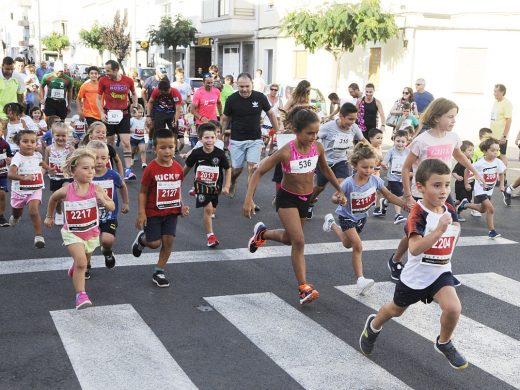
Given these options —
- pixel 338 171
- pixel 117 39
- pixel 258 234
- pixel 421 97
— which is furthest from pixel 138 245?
pixel 117 39

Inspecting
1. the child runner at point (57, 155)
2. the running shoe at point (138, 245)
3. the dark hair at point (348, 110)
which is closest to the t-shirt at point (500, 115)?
the dark hair at point (348, 110)

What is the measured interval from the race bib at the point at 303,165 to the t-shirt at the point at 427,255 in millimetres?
1619

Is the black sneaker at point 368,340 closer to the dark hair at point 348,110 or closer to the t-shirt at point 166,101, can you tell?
the dark hair at point 348,110

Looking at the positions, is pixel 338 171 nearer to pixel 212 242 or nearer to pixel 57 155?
pixel 212 242

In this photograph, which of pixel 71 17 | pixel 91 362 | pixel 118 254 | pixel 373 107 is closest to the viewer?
pixel 91 362

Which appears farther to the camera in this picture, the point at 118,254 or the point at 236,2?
the point at 236,2

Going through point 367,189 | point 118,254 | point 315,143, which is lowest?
point 118,254

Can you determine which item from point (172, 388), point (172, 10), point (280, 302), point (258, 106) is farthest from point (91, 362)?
point (172, 10)

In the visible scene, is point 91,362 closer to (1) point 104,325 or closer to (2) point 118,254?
(1) point 104,325

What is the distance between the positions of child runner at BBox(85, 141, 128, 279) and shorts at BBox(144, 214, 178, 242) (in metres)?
0.30

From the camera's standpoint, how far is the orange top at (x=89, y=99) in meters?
12.3

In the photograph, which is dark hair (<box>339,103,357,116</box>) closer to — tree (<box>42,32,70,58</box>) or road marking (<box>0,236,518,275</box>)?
road marking (<box>0,236,518,275</box>)

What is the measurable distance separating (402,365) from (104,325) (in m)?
2.28

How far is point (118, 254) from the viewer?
24.1ft
